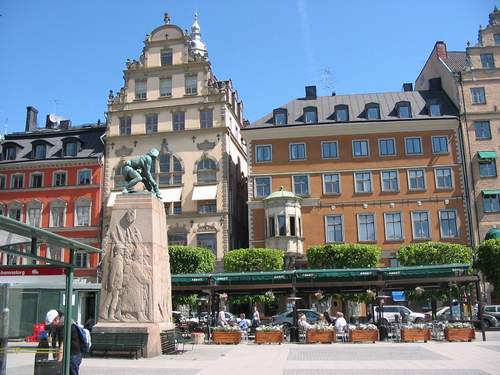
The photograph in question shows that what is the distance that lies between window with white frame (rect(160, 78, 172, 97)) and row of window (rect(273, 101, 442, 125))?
29.8 ft

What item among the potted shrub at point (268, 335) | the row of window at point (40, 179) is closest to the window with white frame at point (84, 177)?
the row of window at point (40, 179)

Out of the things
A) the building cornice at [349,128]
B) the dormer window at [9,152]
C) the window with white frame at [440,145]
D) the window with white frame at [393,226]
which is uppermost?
the dormer window at [9,152]

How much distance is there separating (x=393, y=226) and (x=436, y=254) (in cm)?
568

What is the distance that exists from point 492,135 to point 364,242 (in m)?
13.2

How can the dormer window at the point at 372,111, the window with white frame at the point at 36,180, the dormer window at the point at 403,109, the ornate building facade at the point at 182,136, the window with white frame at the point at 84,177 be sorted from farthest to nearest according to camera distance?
the window with white frame at the point at 36,180, the window with white frame at the point at 84,177, the dormer window at the point at 372,111, the dormer window at the point at 403,109, the ornate building facade at the point at 182,136

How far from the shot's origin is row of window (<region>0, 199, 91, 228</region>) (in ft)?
152

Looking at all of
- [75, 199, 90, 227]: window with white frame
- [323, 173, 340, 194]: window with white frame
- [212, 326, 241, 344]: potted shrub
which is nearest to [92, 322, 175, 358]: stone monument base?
[212, 326, 241, 344]: potted shrub

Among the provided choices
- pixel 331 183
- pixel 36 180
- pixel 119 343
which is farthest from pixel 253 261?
pixel 36 180

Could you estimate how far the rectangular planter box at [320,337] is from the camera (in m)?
24.2

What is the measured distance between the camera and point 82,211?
4659cm

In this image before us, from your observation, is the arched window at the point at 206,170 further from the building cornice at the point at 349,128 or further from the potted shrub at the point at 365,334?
the potted shrub at the point at 365,334

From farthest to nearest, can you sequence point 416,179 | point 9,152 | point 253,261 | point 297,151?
point 9,152
point 297,151
point 416,179
point 253,261

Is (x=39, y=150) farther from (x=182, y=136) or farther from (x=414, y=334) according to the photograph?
(x=414, y=334)

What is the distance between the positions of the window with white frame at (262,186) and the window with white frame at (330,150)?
16.1 feet
